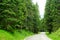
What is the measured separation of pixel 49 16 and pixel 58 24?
45.1 ft

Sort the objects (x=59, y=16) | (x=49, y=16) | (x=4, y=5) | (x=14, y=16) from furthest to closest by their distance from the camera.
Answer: (x=49, y=16), (x=59, y=16), (x=14, y=16), (x=4, y=5)

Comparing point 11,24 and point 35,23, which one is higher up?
point 35,23

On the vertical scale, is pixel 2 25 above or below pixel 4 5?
below

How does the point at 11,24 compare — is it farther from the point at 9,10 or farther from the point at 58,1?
the point at 58,1

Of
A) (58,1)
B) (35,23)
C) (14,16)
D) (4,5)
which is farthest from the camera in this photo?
(35,23)

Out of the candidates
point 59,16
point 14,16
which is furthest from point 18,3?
point 59,16

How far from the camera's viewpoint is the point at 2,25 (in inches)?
1195

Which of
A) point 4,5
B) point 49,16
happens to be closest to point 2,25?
point 4,5

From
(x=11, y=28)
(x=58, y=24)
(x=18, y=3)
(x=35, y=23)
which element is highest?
(x=35, y=23)

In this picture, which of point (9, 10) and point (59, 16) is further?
point (59, 16)

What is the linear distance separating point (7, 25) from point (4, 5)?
3.06 m

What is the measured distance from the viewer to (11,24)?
3155 centimetres

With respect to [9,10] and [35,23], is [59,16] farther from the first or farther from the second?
[35,23]

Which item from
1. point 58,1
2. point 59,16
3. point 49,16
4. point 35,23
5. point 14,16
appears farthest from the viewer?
point 35,23
